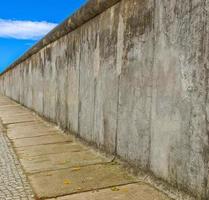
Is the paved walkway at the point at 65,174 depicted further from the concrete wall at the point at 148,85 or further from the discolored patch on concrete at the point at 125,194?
the concrete wall at the point at 148,85

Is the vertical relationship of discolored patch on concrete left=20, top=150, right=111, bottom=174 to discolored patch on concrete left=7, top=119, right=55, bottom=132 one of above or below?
below

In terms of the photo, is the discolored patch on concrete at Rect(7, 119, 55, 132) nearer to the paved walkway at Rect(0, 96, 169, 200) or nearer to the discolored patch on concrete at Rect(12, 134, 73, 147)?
the discolored patch on concrete at Rect(12, 134, 73, 147)

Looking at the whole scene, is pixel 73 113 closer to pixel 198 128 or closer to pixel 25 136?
pixel 25 136

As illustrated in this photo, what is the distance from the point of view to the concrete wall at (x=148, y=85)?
7.15 feet

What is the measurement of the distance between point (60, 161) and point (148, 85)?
1454 mm

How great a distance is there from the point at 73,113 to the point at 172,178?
2747mm

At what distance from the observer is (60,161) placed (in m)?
3.74

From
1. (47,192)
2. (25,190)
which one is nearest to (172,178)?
(47,192)

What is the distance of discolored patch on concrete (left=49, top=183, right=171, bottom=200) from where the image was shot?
250 cm

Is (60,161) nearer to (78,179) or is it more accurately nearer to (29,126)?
(78,179)

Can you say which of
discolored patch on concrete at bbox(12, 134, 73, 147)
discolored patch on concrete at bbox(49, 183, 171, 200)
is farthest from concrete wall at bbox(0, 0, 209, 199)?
discolored patch on concrete at bbox(12, 134, 73, 147)

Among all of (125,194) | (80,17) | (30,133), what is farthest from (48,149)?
(125,194)

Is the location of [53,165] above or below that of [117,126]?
below

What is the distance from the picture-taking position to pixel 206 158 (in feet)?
6.86
